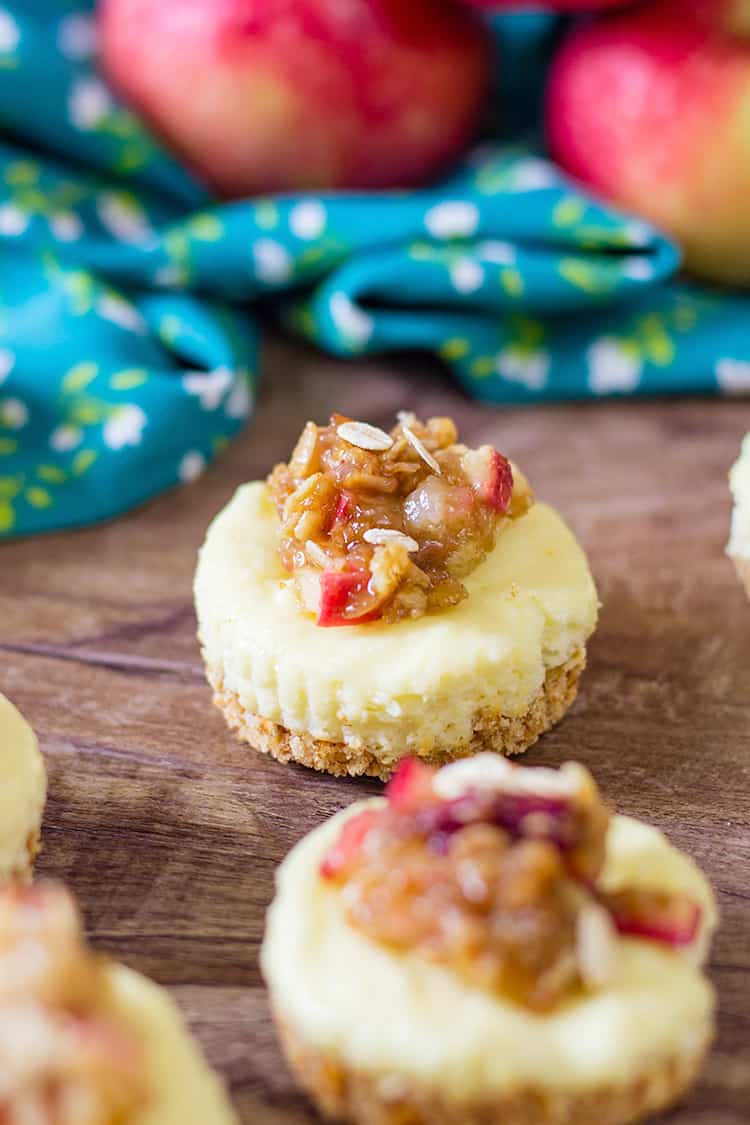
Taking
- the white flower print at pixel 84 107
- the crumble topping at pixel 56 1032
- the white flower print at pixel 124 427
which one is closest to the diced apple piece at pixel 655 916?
the crumble topping at pixel 56 1032

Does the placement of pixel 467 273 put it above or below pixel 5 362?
above

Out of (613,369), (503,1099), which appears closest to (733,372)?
(613,369)

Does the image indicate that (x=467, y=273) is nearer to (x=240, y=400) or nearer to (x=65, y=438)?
(x=240, y=400)

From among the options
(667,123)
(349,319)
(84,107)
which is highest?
(667,123)

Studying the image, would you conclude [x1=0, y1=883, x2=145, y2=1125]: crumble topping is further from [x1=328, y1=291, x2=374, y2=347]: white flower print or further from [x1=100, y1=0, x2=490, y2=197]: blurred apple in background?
[x1=100, y1=0, x2=490, y2=197]: blurred apple in background

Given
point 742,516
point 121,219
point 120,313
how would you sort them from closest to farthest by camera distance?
point 742,516, point 120,313, point 121,219

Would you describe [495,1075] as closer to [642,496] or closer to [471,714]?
[471,714]

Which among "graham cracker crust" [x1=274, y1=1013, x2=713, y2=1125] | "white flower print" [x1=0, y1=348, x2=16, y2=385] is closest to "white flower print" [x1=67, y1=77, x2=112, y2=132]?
"white flower print" [x1=0, y1=348, x2=16, y2=385]

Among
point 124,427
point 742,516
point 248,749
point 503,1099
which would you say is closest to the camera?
point 503,1099
